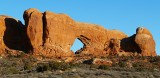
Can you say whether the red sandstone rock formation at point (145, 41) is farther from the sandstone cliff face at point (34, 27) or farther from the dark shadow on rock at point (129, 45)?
the sandstone cliff face at point (34, 27)

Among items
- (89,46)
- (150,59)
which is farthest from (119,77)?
(89,46)

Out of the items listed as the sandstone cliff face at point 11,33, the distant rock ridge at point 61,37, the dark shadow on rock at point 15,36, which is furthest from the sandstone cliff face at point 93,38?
the sandstone cliff face at point 11,33

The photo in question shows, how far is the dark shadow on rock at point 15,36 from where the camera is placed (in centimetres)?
5755

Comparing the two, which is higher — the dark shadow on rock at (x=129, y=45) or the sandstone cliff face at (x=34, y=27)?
the sandstone cliff face at (x=34, y=27)

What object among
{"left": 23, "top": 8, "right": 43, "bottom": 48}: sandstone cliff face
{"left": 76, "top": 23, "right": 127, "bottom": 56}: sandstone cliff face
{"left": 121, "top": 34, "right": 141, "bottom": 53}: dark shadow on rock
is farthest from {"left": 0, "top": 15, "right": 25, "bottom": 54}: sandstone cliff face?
{"left": 121, "top": 34, "right": 141, "bottom": 53}: dark shadow on rock

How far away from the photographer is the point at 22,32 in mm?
58656

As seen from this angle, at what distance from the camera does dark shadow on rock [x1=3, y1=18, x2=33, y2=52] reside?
57.5m

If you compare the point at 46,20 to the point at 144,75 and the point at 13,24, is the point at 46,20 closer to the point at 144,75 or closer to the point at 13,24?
the point at 13,24

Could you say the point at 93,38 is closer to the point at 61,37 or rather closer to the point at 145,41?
the point at 61,37

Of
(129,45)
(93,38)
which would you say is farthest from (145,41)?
(93,38)

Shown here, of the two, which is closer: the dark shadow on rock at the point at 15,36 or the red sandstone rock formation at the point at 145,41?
the dark shadow on rock at the point at 15,36

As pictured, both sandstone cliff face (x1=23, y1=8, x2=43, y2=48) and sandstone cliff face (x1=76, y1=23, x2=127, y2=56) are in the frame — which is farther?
sandstone cliff face (x1=76, y1=23, x2=127, y2=56)

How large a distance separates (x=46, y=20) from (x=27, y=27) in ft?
8.26

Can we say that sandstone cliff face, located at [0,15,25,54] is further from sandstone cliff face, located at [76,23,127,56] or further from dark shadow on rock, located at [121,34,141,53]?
dark shadow on rock, located at [121,34,141,53]
